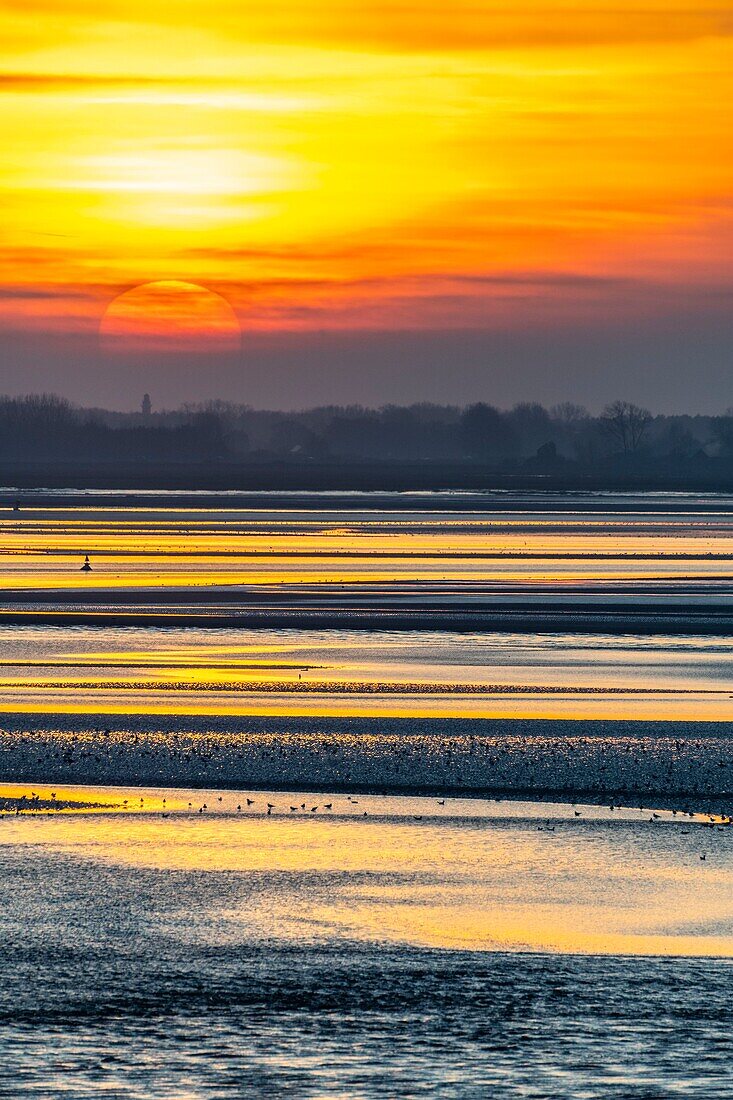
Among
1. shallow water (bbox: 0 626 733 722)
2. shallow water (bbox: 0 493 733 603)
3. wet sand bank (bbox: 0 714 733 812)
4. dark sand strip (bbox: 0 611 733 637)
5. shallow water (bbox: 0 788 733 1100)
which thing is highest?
shallow water (bbox: 0 493 733 603)

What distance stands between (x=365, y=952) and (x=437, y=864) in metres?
2.11

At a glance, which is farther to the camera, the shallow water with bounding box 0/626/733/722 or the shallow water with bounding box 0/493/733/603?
the shallow water with bounding box 0/493/733/603

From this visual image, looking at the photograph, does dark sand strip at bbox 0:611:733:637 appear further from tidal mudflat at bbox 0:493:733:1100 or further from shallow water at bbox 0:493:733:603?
shallow water at bbox 0:493:733:603

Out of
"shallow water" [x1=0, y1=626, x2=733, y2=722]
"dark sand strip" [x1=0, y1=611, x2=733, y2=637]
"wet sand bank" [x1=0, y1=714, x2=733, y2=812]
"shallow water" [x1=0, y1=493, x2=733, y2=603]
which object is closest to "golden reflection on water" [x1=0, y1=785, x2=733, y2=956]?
"wet sand bank" [x1=0, y1=714, x2=733, y2=812]

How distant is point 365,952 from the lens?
945 cm

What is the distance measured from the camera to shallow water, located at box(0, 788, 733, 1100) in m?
7.57

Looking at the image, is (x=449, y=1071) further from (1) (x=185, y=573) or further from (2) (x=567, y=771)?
(1) (x=185, y=573)

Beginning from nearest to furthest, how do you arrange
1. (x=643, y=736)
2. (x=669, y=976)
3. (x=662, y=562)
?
1. (x=669, y=976)
2. (x=643, y=736)
3. (x=662, y=562)

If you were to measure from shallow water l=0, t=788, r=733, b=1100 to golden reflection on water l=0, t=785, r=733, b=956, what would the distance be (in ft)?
0.08

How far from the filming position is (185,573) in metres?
39.6

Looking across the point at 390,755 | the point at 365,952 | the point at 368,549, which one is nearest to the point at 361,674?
the point at 390,755

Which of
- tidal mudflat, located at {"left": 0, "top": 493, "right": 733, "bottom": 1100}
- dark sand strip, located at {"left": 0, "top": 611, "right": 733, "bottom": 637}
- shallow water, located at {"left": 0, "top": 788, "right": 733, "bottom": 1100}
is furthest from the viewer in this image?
dark sand strip, located at {"left": 0, "top": 611, "right": 733, "bottom": 637}

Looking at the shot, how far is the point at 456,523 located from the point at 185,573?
29663 millimetres

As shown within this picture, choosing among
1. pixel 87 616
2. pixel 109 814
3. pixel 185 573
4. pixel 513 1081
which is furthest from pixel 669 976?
pixel 185 573
